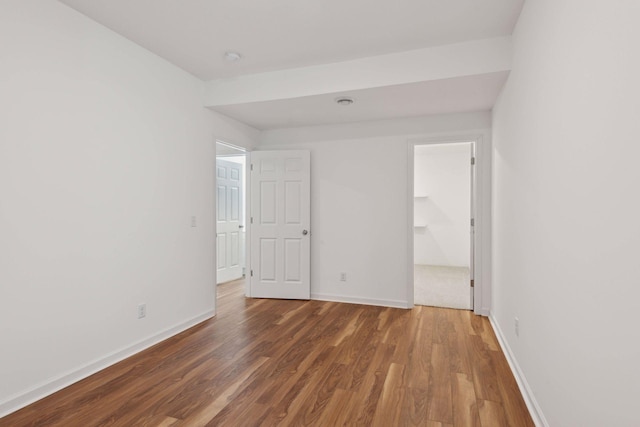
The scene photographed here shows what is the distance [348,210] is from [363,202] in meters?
0.23

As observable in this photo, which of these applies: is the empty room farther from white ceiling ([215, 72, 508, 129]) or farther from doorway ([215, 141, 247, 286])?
doorway ([215, 141, 247, 286])

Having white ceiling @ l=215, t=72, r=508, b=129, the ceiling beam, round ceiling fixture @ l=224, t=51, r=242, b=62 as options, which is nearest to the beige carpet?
white ceiling @ l=215, t=72, r=508, b=129

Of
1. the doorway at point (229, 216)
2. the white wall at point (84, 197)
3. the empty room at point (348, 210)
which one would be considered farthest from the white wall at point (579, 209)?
the doorway at point (229, 216)

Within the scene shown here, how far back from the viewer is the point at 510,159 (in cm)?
271

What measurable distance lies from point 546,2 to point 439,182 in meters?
5.69

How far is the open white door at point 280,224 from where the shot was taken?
14.9 ft

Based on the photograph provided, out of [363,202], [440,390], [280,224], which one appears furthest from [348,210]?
[440,390]

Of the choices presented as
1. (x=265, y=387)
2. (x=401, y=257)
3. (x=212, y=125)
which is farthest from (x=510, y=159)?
(x=212, y=125)

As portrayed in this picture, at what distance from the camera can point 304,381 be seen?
7.82ft

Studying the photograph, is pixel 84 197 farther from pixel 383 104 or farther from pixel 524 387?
pixel 524 387

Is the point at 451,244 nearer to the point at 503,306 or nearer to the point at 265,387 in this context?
the point at 503,306

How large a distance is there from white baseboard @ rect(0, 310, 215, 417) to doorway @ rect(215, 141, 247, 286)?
7.57ft

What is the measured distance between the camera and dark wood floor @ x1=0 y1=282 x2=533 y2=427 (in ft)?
6.48

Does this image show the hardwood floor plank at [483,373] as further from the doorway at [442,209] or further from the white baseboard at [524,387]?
A: the doorway at [442,209]
